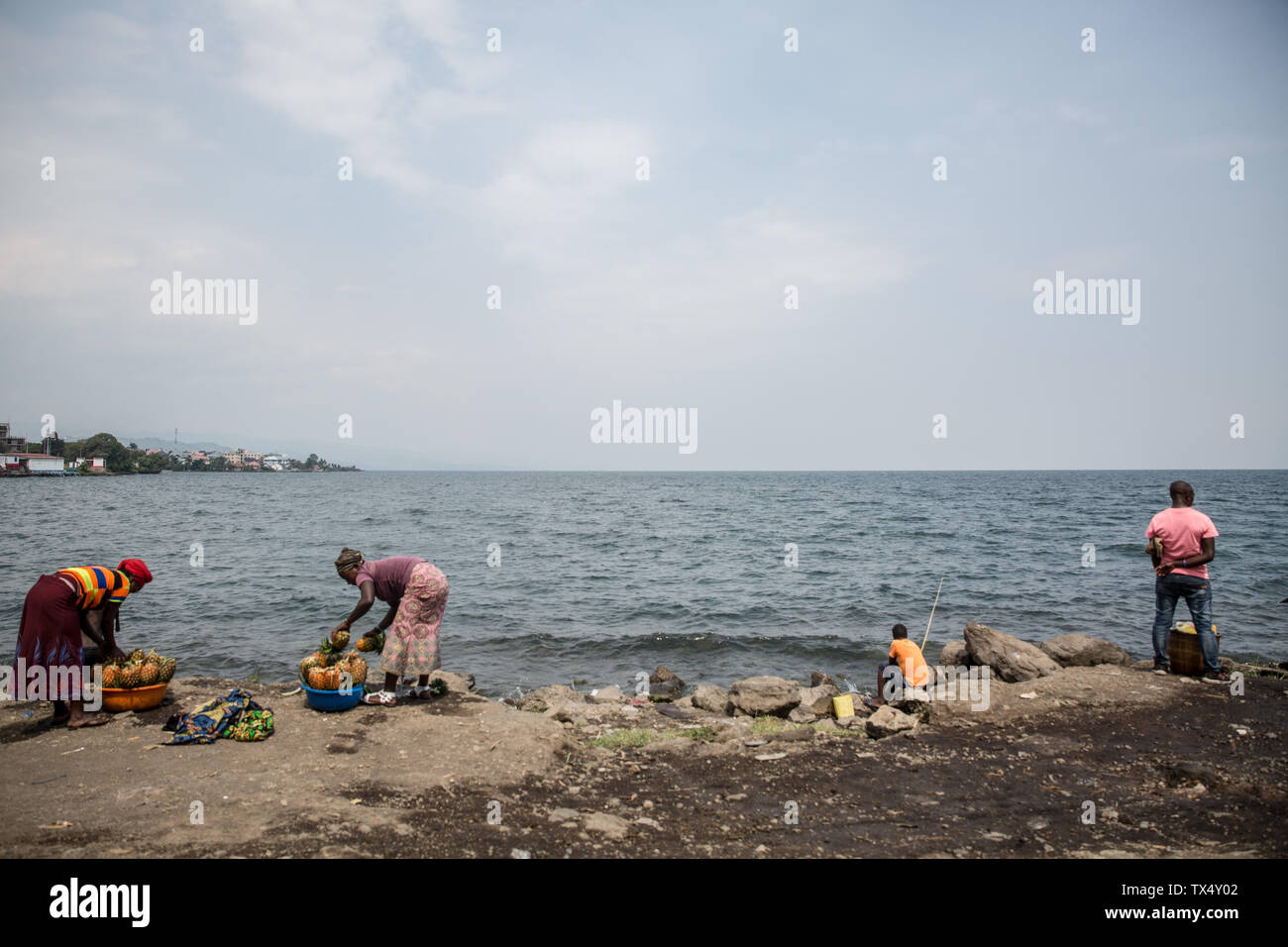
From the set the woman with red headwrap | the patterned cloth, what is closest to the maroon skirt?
the woman with red headwrap

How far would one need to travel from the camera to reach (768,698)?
37.7ft

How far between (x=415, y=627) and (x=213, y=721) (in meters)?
2.31

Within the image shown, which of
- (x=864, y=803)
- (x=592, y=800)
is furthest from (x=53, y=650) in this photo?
(x=864, y=803)

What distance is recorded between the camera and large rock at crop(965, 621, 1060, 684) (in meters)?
12.0

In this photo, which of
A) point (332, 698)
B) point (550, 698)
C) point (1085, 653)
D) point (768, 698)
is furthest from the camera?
point (1085, 653)

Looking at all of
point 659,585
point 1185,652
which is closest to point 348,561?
point 1185,652

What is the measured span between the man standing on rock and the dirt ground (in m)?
0.92

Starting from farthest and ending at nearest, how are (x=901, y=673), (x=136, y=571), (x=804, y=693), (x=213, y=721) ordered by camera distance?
1. (x=804, y=693)
2. (x=901, y=673)
3. (x=136, y=571)
4. (x=213, y=721)

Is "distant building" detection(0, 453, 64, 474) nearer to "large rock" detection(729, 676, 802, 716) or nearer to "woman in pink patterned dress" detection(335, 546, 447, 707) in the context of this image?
"woman in pink patterned dress" detection(335, 546, 447, 707)

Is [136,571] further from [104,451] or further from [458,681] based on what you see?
[104,451]

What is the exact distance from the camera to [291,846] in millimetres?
5266

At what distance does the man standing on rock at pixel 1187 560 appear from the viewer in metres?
9.82

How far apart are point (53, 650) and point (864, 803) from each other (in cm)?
844
